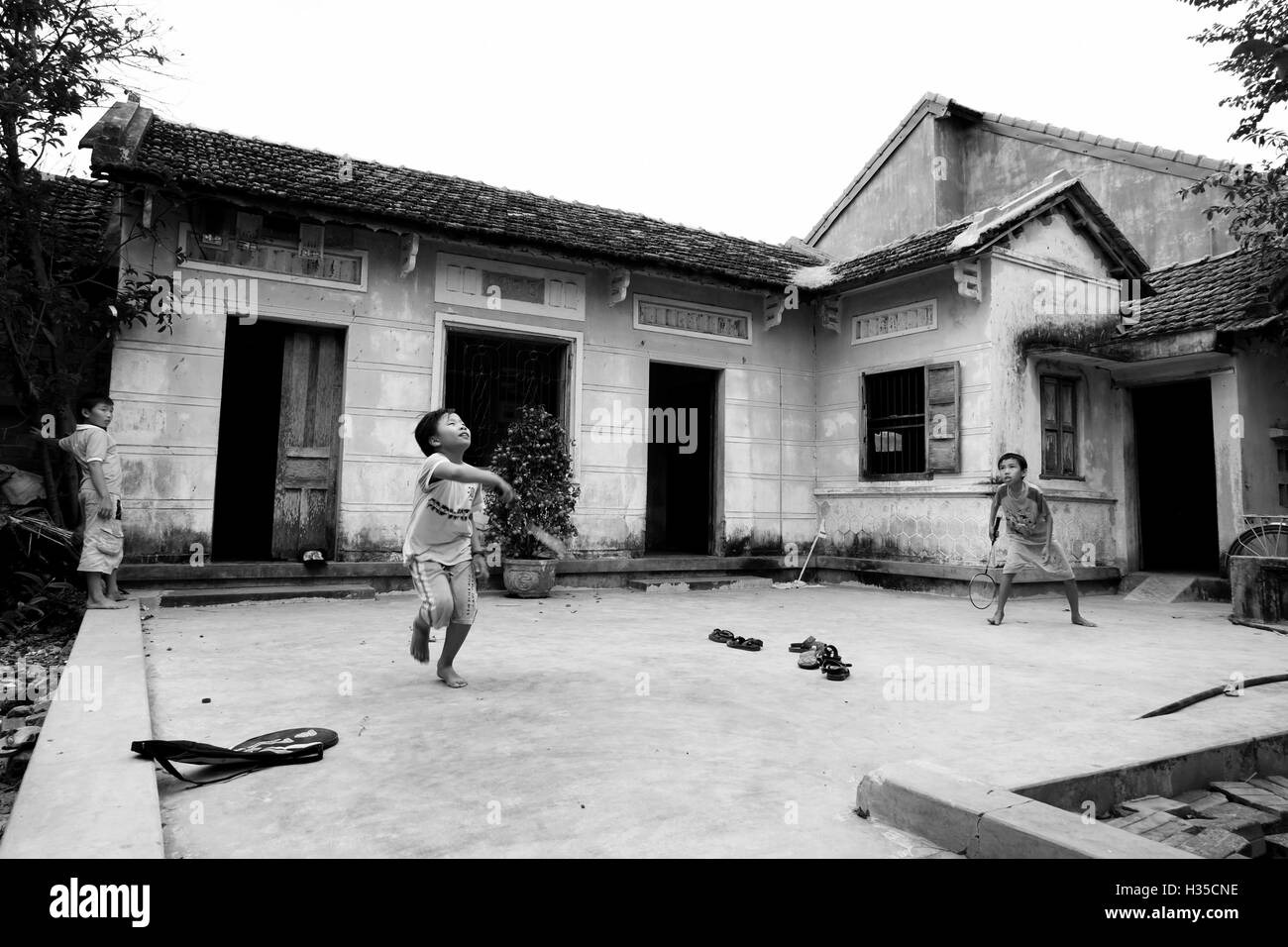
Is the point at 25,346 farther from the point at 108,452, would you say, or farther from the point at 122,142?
the point at 122,142

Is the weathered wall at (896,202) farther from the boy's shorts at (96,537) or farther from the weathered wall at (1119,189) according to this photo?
the boy's shorts at (96,537)

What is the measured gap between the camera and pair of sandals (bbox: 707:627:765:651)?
5.85 meters

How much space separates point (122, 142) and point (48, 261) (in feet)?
4.80

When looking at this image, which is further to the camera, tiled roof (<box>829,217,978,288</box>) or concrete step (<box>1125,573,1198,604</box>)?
concrete step (<box>1125,573,1198,604</box>)

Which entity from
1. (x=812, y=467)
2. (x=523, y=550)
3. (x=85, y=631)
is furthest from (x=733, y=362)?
(x=85, y=631)

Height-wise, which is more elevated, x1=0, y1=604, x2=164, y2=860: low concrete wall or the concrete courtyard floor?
x1=0, y1=604, x2=164, y2=860: low concrete wall

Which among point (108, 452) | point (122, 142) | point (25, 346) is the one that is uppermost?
point (122, 142)

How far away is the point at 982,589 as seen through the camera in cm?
909

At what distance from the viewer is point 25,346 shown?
7234 millimetres

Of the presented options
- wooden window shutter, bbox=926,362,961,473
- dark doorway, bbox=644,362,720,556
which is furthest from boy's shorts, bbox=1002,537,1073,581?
dark doorway, bbox=644,362,720,556

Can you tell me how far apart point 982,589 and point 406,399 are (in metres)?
7.02

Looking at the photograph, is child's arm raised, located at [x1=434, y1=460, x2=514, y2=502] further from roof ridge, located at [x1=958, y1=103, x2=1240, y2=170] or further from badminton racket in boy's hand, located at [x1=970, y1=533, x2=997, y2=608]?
roof ridge, located at [x1=958, y1=103, x2=1240, y2=170]

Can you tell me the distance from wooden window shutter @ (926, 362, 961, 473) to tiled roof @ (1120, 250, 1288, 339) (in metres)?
2.52

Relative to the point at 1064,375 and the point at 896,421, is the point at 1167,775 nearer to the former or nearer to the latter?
the point at 896,421
